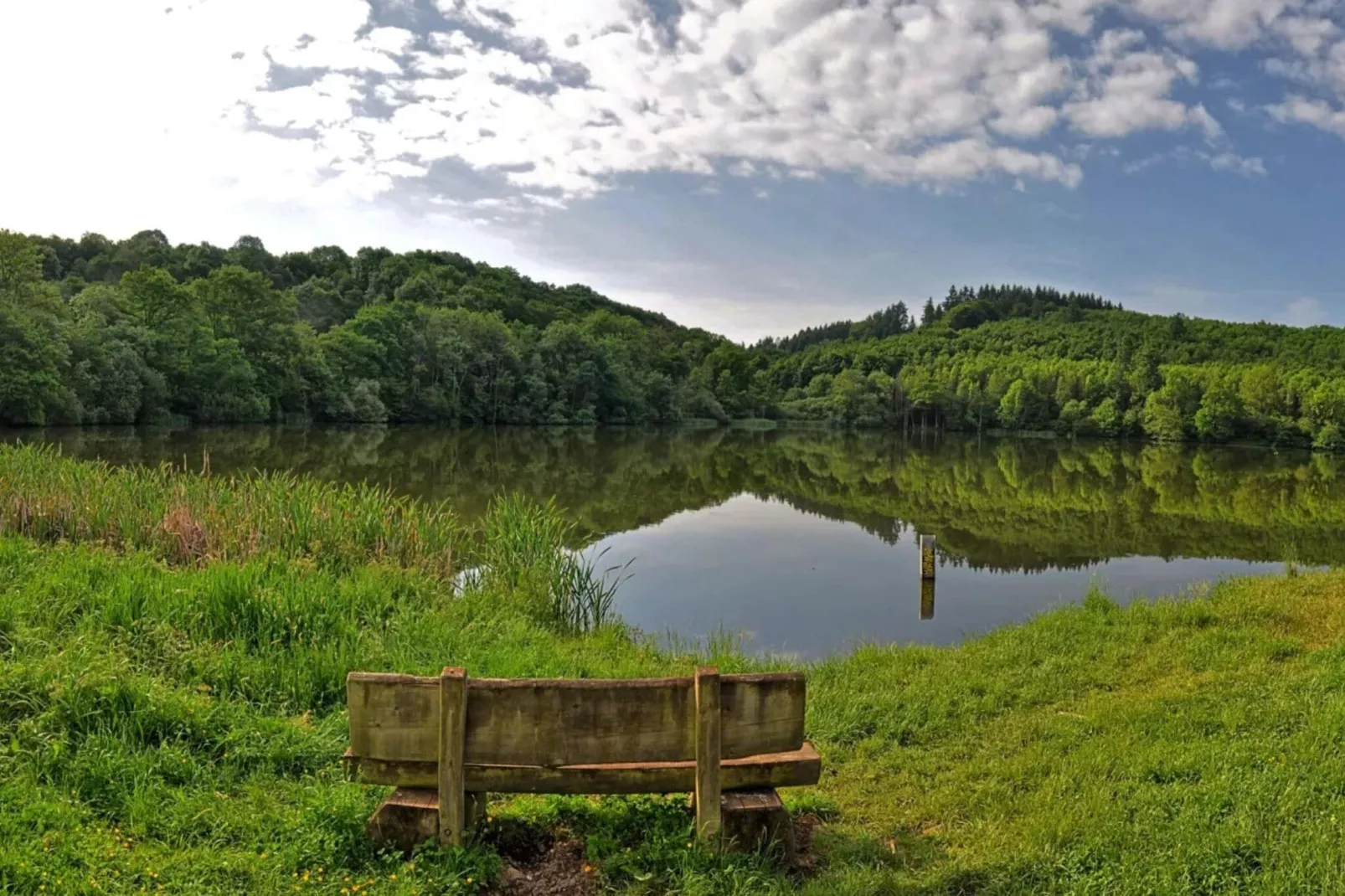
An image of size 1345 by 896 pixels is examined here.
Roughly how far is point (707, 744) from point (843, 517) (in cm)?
2062

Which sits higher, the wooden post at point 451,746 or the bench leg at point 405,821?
the wooden post at point 451,746

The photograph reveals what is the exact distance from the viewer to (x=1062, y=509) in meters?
25.6

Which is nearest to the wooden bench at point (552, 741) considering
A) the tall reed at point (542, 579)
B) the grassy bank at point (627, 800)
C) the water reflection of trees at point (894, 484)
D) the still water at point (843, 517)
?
A: the grassy bank at point (627, 800)

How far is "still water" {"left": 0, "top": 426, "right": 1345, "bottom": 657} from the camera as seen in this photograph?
40.9ft

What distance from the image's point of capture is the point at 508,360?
237ft

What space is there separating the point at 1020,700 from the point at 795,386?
12039 cm

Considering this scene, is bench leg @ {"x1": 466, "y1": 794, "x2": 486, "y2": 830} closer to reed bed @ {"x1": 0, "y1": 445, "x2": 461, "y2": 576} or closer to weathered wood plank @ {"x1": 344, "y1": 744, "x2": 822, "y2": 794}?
weathered wood plank @ {"x1": 344, "y1": 744, "x2": 822, "y2": 794}

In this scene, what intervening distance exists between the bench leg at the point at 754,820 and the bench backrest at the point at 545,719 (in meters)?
0.23

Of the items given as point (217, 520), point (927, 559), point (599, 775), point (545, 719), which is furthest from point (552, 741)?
point (927, 559)

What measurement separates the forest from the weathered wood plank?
41.1 m

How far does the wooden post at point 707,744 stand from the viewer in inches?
135

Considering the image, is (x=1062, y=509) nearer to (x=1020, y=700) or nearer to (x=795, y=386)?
(x=1020, y=700)

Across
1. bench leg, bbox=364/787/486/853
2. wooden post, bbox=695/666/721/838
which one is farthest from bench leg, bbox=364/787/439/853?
wooden post, bbox=695/666/721/838

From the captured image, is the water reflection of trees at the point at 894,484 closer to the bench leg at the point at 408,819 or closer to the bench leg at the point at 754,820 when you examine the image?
the bench leg at the point at 754,820
